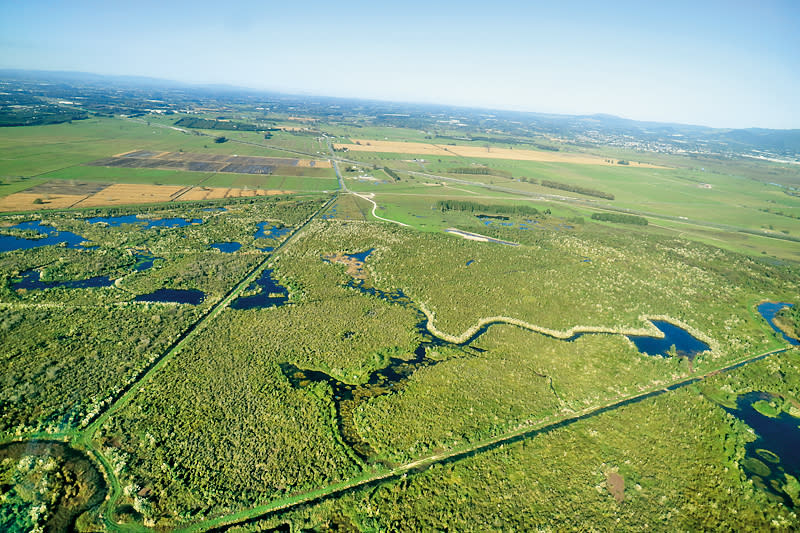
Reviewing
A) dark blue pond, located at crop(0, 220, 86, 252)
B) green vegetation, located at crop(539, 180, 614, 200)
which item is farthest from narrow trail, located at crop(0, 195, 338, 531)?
green vegetation, located at crop(539, 180, 614, 200)

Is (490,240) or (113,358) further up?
(490,240)

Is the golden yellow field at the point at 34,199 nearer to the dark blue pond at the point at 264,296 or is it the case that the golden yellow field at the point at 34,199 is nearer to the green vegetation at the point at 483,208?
the dark blue pond at the point at 264,296

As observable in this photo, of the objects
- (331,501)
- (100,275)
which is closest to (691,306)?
(331,501)

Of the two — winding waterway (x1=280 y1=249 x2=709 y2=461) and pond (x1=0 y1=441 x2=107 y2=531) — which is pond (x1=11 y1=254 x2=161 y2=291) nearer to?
pond (x1=0 y1=441 x2=107 y2=531)

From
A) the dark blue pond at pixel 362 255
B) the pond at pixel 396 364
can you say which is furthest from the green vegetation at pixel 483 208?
the pond at pixel 396 364

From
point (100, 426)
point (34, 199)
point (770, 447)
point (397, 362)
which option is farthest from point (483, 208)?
point (34, 199)

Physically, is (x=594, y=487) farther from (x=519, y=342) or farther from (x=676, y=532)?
(x=519, y=342)

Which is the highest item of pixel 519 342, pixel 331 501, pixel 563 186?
pixel 563 186
